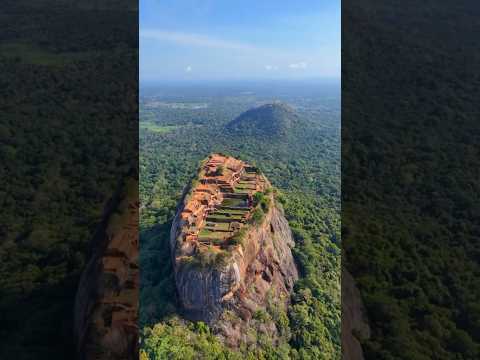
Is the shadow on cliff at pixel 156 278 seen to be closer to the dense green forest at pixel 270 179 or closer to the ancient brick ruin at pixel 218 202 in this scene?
→ the dense green forest at pixel 270 179

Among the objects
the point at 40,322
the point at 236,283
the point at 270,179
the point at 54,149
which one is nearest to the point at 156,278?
the point at 236,283

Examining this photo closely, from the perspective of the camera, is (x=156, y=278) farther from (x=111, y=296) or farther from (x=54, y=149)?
(x=54, y=149)

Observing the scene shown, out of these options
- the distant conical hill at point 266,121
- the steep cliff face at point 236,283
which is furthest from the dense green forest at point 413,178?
the distant conical hill at point 266,121

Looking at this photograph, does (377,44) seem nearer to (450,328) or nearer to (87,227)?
(450,328)

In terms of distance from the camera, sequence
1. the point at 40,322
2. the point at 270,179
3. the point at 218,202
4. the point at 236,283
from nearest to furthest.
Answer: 1. the point at 236,283
2. the point at 218,202
3. the point at 40,322
4. the point at 270,179

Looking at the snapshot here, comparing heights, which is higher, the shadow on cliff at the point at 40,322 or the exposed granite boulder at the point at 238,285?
the exposed granite boulder at the point at 238,285

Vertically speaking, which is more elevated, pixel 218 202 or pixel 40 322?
pixel 218 202
